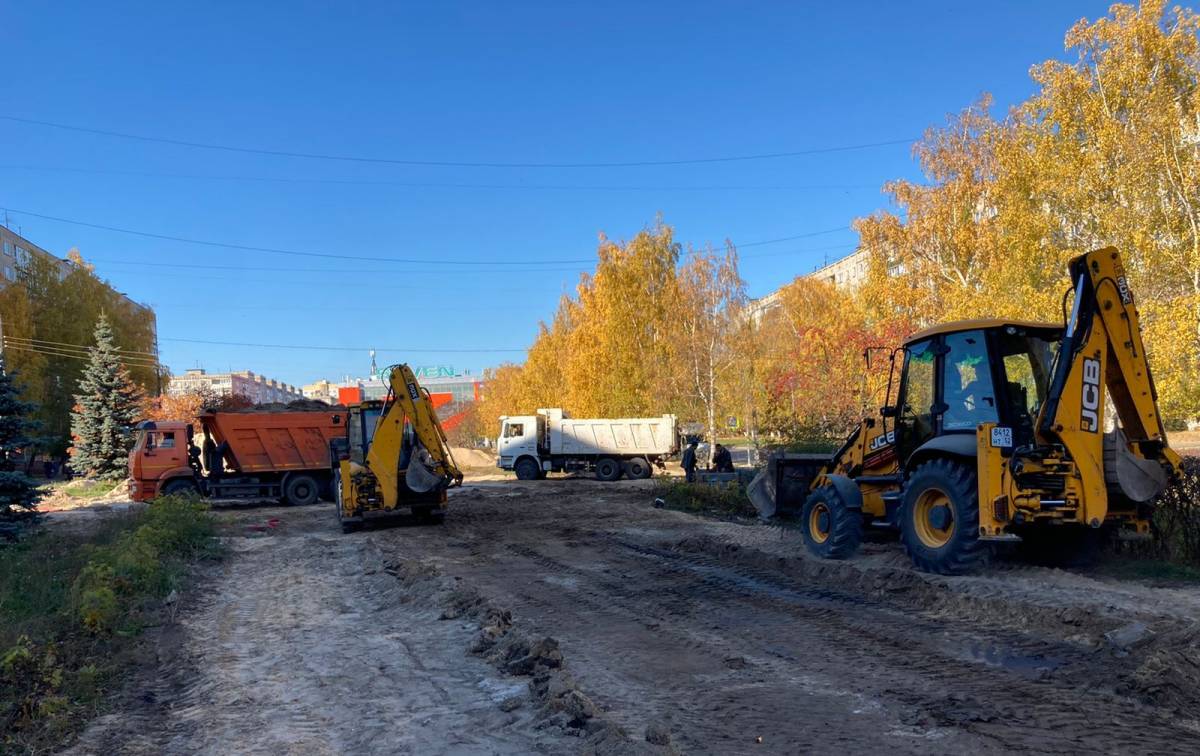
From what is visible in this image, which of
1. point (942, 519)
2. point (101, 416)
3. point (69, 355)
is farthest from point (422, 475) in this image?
point (69, 355)

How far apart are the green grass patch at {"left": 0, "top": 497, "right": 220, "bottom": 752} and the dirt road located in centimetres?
35

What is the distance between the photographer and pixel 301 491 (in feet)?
85.5

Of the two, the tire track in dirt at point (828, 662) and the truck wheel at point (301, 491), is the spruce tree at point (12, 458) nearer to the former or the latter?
the tire track in dirt at point (828, 662)

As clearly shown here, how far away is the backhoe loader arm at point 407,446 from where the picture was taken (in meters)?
16.4

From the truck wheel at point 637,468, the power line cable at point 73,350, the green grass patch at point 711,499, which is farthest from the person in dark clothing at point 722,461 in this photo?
the power line cable at point 73,350

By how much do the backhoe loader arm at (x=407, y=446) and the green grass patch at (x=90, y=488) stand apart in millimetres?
20878

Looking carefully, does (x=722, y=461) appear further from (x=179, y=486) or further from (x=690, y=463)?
(x=179, y=486)

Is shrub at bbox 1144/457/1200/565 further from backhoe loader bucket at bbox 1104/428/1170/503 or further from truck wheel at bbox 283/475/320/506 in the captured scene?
truck wheel at bbox 283/475/320/506

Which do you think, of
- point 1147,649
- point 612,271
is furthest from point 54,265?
point 1147,649

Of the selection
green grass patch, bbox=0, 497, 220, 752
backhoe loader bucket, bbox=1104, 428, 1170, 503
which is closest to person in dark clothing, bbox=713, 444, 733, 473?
green grass patch, bbox=0, 497, 220, 752

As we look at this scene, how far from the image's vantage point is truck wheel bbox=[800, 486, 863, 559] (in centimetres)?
1014

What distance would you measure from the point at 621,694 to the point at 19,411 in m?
12.5

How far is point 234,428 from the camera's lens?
989 inches

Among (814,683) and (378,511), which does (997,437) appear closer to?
(814,683)
